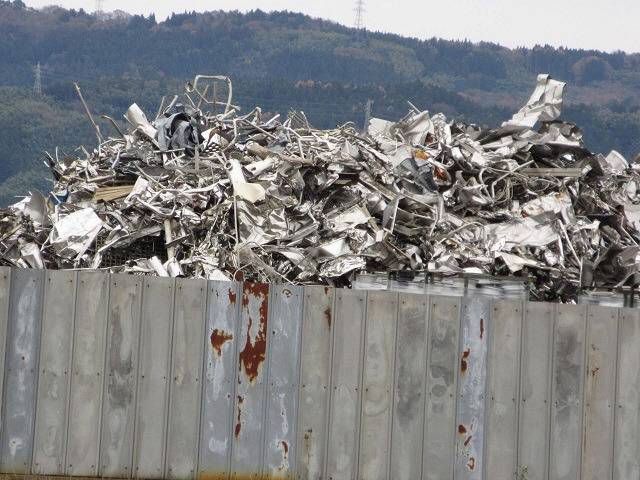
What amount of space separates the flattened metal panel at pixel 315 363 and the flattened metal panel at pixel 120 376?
4.05ft

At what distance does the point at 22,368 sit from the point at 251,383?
5.51 feet

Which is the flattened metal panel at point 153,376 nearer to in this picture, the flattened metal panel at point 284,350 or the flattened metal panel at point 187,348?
the flattened metal panel at point 187,348

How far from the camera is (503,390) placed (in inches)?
367

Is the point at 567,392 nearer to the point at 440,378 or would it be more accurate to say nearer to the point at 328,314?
the point at 440,378

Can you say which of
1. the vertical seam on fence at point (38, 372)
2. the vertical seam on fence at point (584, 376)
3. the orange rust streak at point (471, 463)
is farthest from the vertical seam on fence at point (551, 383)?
the vertical seam on fence at point (38, 372)

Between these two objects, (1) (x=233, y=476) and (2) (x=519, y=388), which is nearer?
(1) (x=233, y=476)

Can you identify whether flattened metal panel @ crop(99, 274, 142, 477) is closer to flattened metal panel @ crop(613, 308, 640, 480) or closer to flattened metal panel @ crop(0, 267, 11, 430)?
flattened metal panel @ crop(0, 267, 11, 430)

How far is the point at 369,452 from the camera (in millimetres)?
9266

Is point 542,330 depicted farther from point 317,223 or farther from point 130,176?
point 130,176

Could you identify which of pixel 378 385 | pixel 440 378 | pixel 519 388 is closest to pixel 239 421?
pixel 378 385

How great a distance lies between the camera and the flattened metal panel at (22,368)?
9.10 m

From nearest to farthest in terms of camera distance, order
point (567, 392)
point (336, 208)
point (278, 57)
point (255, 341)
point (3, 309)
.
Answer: point (3, 309), point (255, 341), point (567, 392), point (336, 208), point (278, 57)

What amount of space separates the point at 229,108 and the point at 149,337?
6448 millimetres

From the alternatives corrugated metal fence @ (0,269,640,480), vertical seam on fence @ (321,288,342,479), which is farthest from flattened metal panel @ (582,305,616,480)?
vertical seam on fence @ (321,288,342,479)
